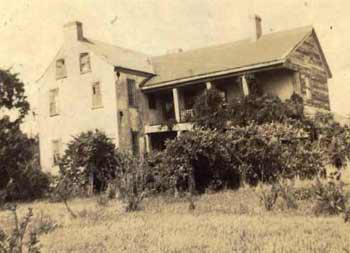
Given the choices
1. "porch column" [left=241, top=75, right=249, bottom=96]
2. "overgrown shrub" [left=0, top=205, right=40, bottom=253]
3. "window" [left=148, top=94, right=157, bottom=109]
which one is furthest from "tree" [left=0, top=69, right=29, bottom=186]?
"overgrown shrub" [left=0, top=205, right=40, bottom=253]

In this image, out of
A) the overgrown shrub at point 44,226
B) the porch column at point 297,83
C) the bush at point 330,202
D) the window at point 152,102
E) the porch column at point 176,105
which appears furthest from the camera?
the window at point 152,102

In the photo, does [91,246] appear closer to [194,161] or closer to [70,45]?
[194,161]

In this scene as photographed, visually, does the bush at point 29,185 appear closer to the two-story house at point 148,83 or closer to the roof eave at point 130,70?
the two-story house at point 148,83

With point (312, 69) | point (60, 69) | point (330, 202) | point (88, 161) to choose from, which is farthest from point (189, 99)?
point (330, 202)

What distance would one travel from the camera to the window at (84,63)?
2808cm

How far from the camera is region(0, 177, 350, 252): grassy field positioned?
29.5 feet

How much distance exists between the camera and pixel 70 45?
94.6ft

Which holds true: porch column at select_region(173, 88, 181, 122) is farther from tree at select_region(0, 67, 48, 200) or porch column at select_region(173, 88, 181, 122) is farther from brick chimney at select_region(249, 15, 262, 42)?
tree at select_region(0, 67, 48, 200)

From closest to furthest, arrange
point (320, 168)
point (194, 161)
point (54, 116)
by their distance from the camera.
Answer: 1. point (320, 168)
2. point (194, 161)
3. point (54, 116)

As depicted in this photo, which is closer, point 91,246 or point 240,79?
point 91,246

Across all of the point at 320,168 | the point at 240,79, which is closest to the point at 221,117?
the point at 240,79

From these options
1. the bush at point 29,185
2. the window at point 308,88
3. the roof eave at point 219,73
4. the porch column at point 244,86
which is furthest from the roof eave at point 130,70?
the window at point 308,88

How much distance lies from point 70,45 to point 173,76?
627 centimetres

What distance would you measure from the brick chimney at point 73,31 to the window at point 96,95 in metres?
3.02
